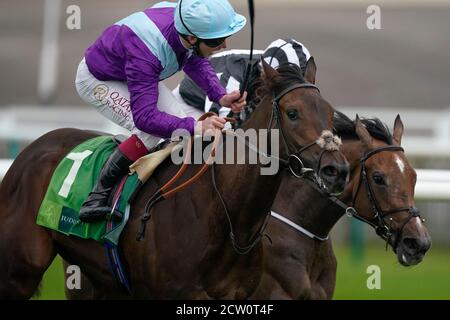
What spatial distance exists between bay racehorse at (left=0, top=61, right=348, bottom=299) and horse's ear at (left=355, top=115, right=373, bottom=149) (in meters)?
0.68

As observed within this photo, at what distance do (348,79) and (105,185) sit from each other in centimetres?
1318

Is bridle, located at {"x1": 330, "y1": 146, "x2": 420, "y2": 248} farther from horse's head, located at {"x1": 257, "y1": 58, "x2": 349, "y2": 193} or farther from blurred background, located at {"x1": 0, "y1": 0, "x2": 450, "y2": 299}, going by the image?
blurred background, located at {"x1": 0, "y1": 0, "x2": 450, "y2": 299}

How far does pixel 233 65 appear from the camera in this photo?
5.62 metres

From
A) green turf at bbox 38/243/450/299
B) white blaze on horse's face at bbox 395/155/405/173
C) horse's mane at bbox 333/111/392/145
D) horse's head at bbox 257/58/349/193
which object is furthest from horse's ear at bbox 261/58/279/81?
green turf at bbox 38/243/450/299

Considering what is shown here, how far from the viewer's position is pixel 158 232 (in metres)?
4.55

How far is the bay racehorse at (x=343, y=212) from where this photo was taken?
4.82 m

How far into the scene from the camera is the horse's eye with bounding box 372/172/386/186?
4.91 meters

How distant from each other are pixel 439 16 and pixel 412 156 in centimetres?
1401

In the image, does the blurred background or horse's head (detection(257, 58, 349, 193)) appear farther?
the blurred background

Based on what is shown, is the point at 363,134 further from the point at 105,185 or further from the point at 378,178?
the point at 105,185

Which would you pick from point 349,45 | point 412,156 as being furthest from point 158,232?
point 349,45

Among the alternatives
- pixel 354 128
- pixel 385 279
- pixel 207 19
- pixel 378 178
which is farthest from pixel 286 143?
pixel 385 279

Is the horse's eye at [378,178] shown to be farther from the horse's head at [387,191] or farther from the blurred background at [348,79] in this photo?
the blurred background at [348,79]

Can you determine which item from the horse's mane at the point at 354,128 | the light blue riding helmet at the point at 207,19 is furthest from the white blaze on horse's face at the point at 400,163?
the light blue riding helmet at the point at 207,19
